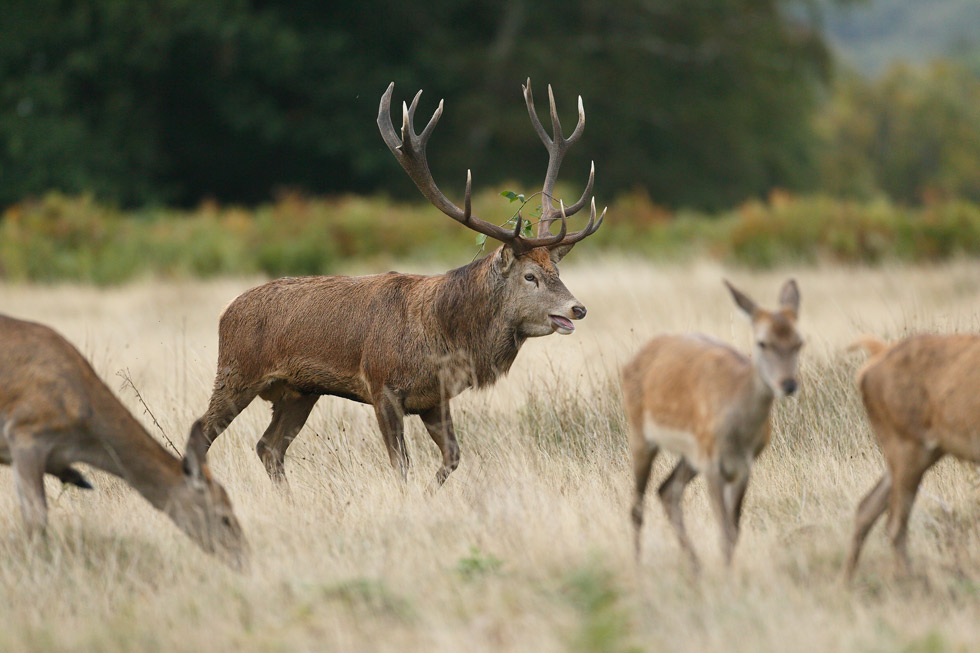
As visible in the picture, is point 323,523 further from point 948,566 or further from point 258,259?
point 258,259

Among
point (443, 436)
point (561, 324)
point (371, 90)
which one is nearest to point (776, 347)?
point (561, 324)

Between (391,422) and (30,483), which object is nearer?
(30,483)

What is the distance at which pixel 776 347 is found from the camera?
14.9 ft

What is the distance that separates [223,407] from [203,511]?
2.14m

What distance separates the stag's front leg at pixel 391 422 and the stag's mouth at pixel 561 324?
3.50 ft

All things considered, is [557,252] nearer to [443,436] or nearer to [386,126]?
[443,436]

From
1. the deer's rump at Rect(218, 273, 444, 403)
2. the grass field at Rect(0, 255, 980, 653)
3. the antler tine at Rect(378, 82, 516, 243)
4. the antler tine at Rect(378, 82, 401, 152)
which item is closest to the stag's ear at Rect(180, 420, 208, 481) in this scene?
the grass field at Rect(0, 255, 980, 653)

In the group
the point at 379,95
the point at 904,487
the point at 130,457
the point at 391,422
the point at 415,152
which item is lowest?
the point at 904,487

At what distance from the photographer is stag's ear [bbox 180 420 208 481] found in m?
5.61

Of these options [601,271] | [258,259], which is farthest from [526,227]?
[258,259]

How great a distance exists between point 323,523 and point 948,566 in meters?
2.98

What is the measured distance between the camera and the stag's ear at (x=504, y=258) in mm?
7711

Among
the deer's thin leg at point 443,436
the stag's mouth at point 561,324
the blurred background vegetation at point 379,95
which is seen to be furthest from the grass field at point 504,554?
the blurred background vegetation at point 379,95

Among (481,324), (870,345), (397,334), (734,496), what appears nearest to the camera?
(734,496)
